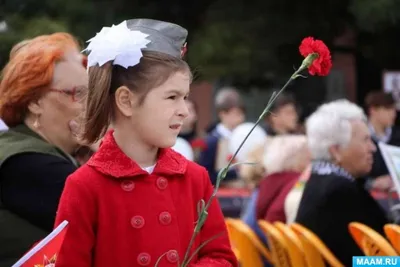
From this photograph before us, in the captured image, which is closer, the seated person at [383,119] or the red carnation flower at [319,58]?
the red carnation flower at [319,58]

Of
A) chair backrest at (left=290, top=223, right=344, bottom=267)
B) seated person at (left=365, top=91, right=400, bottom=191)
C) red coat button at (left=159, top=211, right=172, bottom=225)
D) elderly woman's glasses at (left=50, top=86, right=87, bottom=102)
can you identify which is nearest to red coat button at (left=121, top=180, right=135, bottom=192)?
red coat button at (left=159, top=211, right=172, bottom=225)

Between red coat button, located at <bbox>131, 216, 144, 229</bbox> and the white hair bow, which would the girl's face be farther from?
red coat button, located at <bbox>131, 216, 144, 229</bbox>

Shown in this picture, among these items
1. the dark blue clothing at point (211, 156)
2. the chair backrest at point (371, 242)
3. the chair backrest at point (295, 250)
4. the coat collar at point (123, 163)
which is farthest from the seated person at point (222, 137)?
the coat collar at point (123, 163)

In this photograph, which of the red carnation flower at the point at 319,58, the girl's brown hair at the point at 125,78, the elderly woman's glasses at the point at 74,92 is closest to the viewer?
the red carnation flower at the point at 319,58

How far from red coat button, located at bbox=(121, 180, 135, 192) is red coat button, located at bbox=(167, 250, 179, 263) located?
0.21 meters

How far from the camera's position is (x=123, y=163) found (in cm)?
315

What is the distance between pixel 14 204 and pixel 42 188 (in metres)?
0.11

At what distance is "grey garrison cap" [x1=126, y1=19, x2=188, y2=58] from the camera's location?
126 inches

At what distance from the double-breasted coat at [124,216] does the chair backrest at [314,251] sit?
207 centimetres

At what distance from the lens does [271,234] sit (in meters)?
5.58

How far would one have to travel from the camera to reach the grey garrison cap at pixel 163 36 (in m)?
3.19

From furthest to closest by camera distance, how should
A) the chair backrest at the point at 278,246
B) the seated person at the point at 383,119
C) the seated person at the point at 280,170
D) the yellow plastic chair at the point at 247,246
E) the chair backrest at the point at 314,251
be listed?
1. the seated person at the point at 383,119
2. the seated person at the point at 280,170
3. the yellow plastic chair at the point at 247,246
4. the chair backrest at the point at 278,246
5. the chair backrest at the point at 314,251

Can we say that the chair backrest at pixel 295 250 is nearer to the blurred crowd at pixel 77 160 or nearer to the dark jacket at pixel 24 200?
the blurred crowd at pixel 77 160

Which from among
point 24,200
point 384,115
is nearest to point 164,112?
point 24,200
